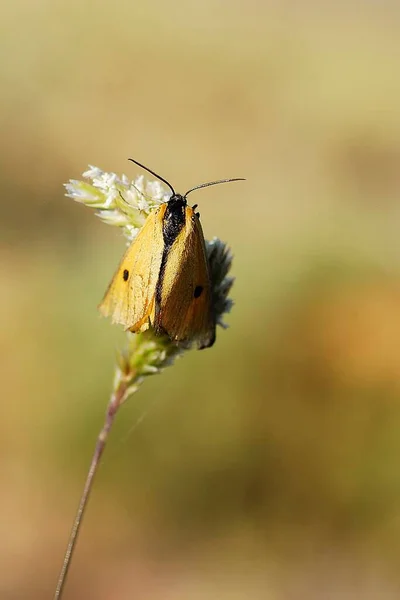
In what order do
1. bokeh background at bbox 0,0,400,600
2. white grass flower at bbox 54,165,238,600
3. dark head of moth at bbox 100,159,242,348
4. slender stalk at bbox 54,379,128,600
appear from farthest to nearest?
1. bokeh background at bbox 0,0,400,600
2. dark head of moth at bbox 100,159,242,348
3. white grass flower at bbox 54,165,238,600
4. slender stalk at bbox 54,379,128,600

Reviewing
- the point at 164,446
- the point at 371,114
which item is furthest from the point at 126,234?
the point at 371,114

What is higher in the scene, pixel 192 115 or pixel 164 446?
pixel 192 115

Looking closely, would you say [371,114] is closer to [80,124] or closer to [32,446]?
[80,124]

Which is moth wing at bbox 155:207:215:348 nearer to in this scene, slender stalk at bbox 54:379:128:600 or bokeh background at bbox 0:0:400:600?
slender stalk at bbox 54:379:128:600

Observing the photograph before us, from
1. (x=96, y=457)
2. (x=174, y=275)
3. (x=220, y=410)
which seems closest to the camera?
(x=96, y=457)

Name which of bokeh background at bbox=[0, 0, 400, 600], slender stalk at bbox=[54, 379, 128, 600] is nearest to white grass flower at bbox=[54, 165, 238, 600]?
slender stalk at bbox=[54, 379, 128, 600]

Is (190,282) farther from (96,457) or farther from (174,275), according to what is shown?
(96,457)

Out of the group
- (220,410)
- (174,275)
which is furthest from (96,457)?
(220,410)
